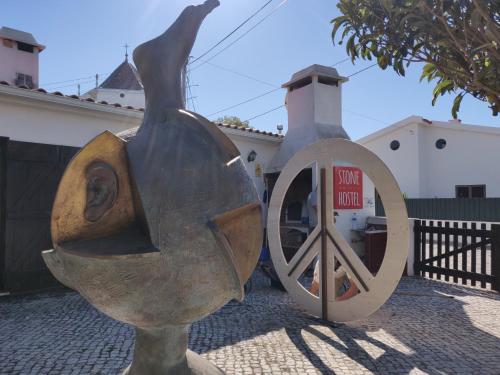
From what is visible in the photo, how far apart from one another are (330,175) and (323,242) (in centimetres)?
97

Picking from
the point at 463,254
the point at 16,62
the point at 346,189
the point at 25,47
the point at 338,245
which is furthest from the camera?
the point at 25,47

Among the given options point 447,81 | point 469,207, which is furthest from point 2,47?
point 469,207

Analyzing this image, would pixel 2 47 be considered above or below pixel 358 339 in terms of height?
above

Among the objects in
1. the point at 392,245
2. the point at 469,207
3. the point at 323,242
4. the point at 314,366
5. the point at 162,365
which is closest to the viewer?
the point at 162,365

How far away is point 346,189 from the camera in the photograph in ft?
23.0

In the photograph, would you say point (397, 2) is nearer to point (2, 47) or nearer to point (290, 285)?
point (290, 285)

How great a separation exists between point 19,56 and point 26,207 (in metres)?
6.07

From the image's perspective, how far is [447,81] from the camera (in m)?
5.85

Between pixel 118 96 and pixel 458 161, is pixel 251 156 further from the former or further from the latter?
pixel 118 96

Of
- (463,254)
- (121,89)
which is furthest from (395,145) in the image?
(121,89)

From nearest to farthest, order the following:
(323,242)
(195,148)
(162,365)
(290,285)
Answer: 1. (195,148)
2. (162,365)
3. (323,242)
4. (290,285)

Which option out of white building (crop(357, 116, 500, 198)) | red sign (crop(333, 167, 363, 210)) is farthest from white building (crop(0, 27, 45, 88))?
white building (crop(357, 116, 500, 198))

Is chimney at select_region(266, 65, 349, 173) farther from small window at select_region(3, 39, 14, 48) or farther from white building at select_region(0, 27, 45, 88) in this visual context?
small window at select_region(3, 39, 14, 48)

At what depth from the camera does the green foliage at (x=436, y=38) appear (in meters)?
4.71
